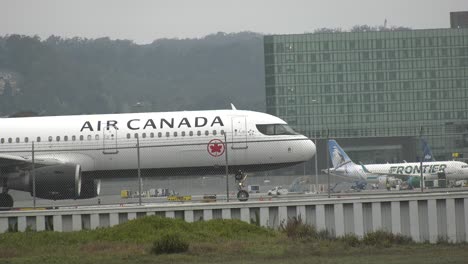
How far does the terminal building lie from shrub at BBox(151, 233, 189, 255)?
10918cm

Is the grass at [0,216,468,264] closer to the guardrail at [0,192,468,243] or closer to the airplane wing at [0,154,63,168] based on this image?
the guardrail at [0,192,468,243]

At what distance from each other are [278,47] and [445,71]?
21102 mm

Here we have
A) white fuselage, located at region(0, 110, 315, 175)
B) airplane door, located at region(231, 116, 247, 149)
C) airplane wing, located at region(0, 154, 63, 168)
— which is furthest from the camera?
airplane door, located at region(231, 116, 247, 149)

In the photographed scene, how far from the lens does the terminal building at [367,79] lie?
135m

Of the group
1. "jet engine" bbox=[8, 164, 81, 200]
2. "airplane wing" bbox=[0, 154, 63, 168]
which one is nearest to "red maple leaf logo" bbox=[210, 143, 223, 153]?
"jet engine" bbox=[8, 164, 81, 200]

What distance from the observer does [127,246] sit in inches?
976

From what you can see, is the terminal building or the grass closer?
the grass

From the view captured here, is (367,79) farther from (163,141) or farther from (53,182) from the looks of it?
(53,182)

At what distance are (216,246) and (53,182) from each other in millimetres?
15805

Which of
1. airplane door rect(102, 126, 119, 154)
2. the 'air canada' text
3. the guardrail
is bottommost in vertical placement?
the guardrail

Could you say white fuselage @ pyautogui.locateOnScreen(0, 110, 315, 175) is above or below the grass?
above

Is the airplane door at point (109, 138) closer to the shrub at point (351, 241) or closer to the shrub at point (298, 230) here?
the shrub at point (298, 230)

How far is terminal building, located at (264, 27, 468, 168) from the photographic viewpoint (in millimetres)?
134875

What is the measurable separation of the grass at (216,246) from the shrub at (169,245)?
0.06 m
